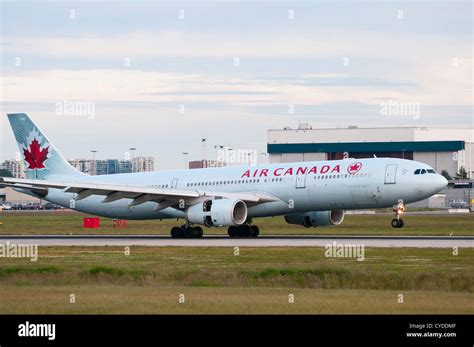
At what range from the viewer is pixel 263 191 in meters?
60.1

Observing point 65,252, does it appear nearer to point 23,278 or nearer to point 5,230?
point 23,278

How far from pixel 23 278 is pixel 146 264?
205 inches

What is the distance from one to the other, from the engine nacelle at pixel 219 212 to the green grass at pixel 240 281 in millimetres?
10990

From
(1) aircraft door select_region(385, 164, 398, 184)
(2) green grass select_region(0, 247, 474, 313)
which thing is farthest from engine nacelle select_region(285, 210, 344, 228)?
(2) green grass select_region(0, 247, 474, 313)

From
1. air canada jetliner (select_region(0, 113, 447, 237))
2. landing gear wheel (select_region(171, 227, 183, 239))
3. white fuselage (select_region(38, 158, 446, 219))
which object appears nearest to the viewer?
white fuselage (select_region(38, 158, 446, 219))

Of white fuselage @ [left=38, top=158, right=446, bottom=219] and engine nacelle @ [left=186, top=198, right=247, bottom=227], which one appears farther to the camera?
engine nacelle @ [left=186, top=198, right=247, bottom=227]

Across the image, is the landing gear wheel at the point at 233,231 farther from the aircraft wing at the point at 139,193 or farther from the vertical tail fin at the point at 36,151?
the vertical tail fin at the point at 36,151

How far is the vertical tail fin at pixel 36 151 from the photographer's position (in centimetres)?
7069

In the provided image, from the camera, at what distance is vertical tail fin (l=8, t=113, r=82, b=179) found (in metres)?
70.7

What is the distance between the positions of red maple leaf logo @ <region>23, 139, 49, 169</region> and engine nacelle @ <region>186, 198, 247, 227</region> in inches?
652

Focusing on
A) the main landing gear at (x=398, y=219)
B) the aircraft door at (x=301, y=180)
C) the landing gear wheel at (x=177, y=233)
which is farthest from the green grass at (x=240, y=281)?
the landing gear wheel at (x=177, y=233)

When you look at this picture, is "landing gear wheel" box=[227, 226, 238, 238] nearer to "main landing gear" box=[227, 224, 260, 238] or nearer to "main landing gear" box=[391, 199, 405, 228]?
"main landing gear" box=[227, 224, 260, 238]
